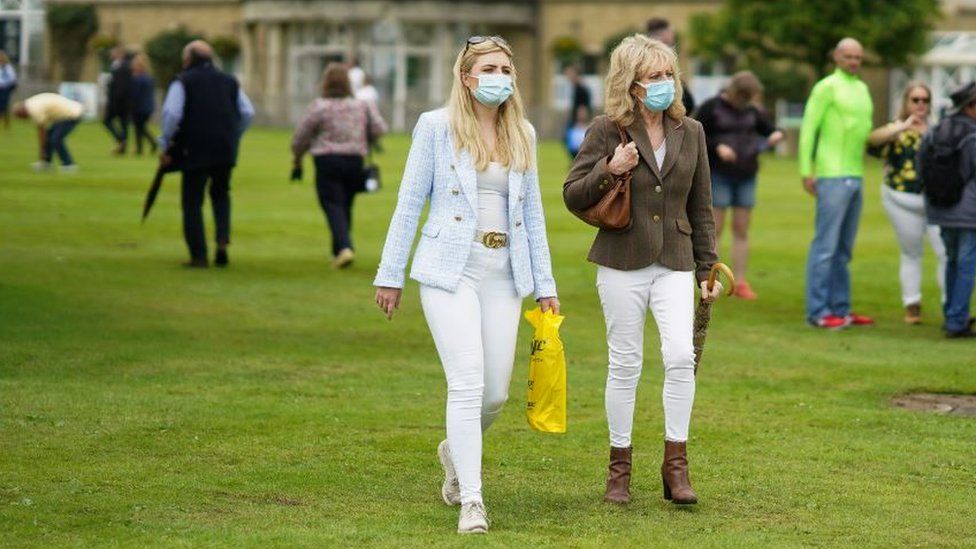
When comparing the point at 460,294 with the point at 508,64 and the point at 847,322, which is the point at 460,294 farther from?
the point at 847,322

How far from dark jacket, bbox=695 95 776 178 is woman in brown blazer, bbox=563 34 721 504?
825 cm

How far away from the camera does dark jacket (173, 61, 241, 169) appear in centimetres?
1827

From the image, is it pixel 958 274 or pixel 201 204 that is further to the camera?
pixel 201 204

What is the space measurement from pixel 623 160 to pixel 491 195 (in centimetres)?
62

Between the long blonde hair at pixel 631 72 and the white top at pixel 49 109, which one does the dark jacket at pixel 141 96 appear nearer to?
the white top at pixel 49 109

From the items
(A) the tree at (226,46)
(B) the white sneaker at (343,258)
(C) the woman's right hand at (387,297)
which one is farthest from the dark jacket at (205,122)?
(A) the tree at (226,46)

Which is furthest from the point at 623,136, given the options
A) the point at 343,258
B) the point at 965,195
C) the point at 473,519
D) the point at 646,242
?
the point at 343,258

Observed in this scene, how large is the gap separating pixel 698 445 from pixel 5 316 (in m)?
6.43

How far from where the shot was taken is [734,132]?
55.4 feet

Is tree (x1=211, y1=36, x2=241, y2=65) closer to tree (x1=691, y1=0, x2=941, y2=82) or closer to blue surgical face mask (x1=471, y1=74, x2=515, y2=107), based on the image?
tree (x1=691, y1=0, x2=941, y2=82)

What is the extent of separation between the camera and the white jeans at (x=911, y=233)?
51.2ft

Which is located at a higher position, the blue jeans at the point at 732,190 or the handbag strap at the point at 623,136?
the handbag strap at the point at 623,136

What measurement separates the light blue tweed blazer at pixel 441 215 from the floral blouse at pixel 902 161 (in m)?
7.91

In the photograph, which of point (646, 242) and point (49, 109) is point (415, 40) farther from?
point (646, 242)
